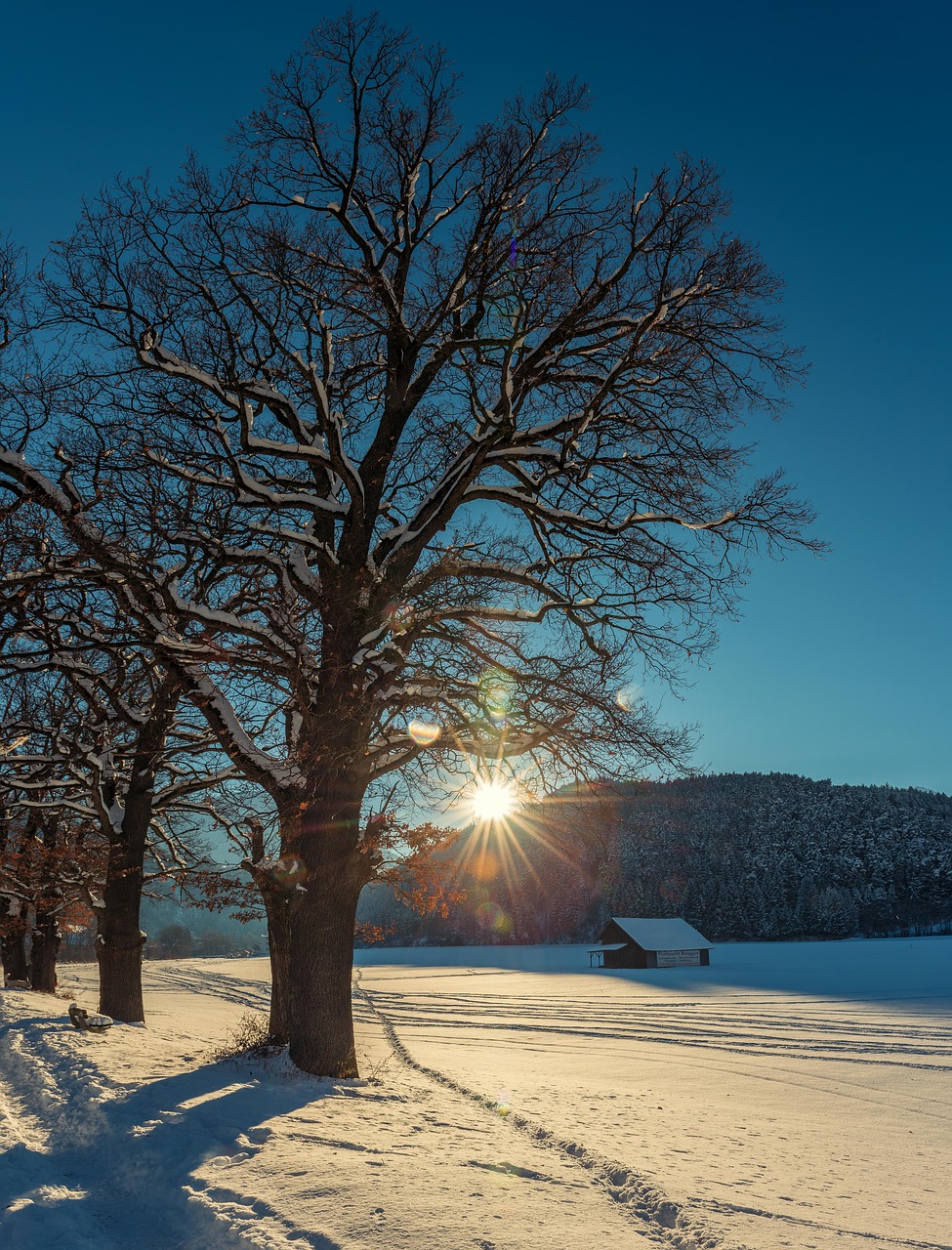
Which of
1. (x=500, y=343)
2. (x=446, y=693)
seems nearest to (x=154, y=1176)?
(x=446, y=693)

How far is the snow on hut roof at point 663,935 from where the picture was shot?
6612 centimetres

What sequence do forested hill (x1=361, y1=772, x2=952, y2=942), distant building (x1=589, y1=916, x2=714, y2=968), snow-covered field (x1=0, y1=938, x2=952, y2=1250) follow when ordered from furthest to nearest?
forested hill (x1=361, y1=772, x2=952, y2=942)
distant building (x1=589, y1=916, x2=714, y2=968)
snow-covered field (x1=0, y1=938, x2=952, y2=1250)

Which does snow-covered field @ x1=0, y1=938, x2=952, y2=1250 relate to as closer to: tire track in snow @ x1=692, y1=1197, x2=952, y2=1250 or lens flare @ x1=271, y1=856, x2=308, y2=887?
tire track in snow @ x1=692, y1=1197, x2=952, y2=1250

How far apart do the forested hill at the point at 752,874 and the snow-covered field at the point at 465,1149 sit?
73985mm

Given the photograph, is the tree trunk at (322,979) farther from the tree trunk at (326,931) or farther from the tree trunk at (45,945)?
the tree trunk at (45,945)

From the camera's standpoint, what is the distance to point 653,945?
65688 millimetres

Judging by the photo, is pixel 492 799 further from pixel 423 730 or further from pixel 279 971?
pixel 279 971

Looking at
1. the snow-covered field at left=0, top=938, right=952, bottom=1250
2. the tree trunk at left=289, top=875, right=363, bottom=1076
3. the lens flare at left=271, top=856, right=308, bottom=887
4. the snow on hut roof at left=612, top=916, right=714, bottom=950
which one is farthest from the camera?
the snow on hut roof at left=612, top=916, right=714, bottom=950

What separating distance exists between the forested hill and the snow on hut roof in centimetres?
1517

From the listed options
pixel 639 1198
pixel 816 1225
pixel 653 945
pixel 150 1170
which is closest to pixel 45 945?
pixel 150 1170

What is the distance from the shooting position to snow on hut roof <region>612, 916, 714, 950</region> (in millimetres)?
66125

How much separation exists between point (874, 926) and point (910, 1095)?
98.6 meters

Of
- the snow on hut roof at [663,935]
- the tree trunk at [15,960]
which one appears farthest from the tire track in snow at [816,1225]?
the snow on hut roof at [663,935]

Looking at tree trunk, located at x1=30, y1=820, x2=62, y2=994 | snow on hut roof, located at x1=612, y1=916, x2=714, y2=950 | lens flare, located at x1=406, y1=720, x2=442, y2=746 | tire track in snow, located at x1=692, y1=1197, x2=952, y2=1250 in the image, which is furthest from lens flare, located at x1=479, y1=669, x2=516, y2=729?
snow on hut roof, located at x1=612, y1=916, x2=714, y2=950
